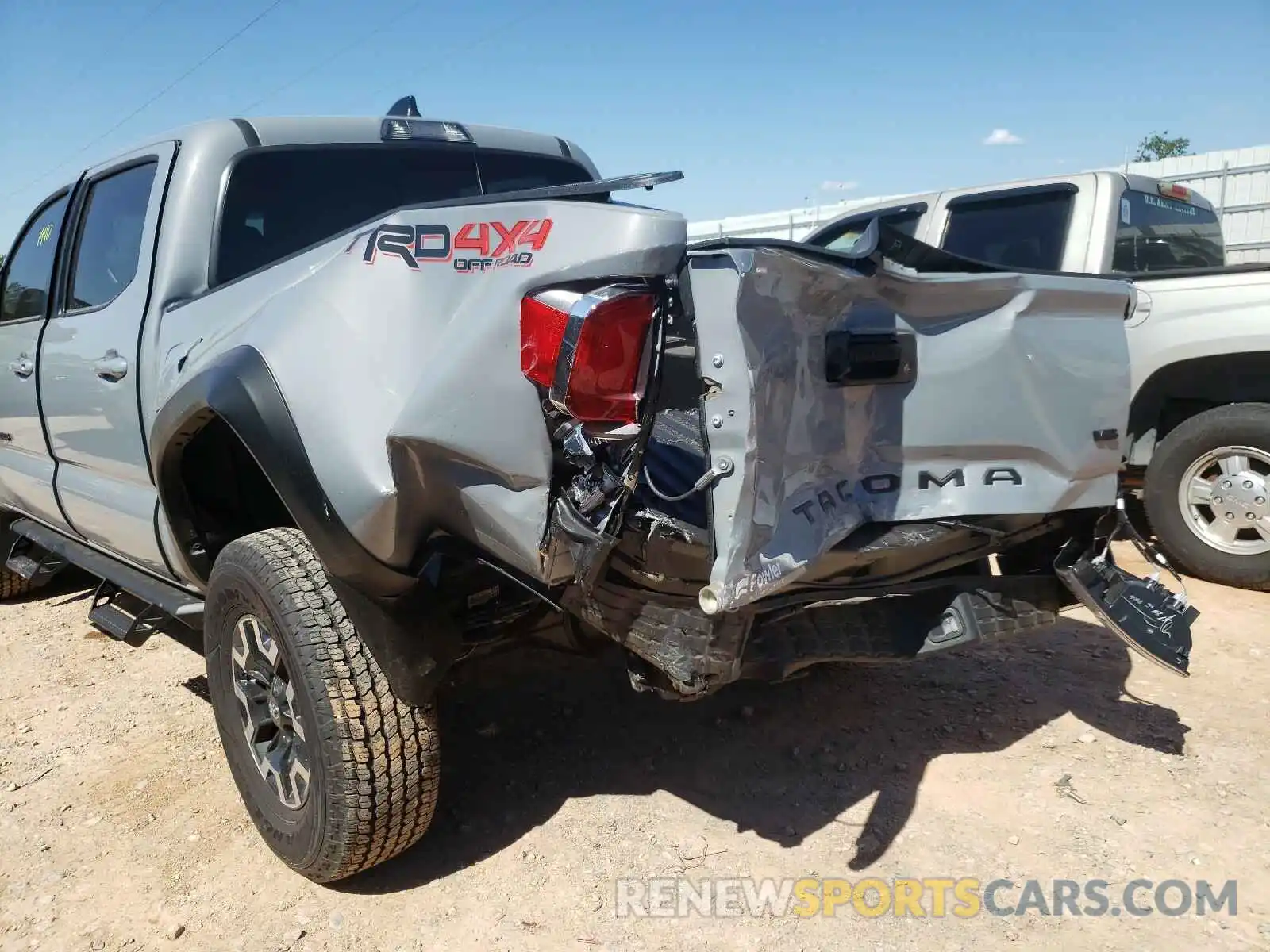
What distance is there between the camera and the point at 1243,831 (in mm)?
2605

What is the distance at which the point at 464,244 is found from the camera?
1970mm

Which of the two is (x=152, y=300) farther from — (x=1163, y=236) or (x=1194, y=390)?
(x=1163, y=236)

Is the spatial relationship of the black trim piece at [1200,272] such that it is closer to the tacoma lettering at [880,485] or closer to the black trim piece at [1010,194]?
the black trim piece at [1010,194]

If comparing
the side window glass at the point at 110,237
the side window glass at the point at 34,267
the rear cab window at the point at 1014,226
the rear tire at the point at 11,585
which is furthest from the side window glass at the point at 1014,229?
the rear tire at the point at 11,585

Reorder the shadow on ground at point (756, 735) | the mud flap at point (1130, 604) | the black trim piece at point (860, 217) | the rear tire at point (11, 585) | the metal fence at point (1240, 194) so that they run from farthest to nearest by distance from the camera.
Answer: the metal fence at point (1240, 194) < the black trim piece at point (860, 217) < the rear tire at point (11, 585) < the shadow on ground at point (756, 735) < the mud flap at point (1130, 604)

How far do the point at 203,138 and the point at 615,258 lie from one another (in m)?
1.95

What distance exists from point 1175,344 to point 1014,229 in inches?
43.0

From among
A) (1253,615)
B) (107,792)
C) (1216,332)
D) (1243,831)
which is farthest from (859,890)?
(1216,332)

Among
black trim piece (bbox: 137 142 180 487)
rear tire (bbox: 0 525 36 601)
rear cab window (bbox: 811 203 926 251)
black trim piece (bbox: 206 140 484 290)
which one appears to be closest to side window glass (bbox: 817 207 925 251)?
rear cab window (bbox: 811 203 926 251)

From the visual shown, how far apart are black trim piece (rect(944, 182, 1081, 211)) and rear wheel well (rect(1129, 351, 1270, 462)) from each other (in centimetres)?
112

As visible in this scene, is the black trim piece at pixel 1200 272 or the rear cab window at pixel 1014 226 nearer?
the black trim piece at pixel 1200 272

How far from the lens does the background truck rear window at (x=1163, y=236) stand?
5.02 m

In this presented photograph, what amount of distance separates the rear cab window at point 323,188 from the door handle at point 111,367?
416 mm

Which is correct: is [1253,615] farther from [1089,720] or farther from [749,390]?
[749,390]
